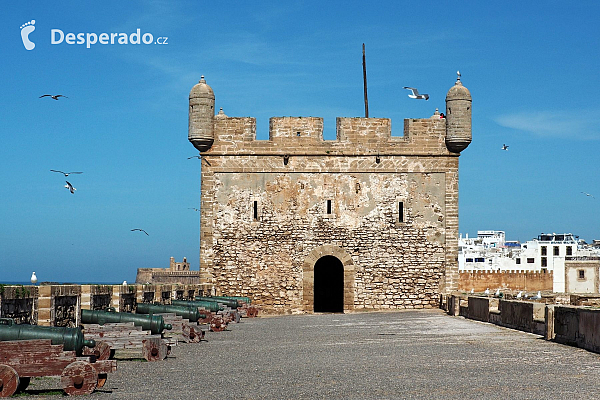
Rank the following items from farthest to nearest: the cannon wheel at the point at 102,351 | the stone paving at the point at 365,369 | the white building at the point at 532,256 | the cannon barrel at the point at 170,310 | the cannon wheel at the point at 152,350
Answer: the white building at the point at 532,256 → the cannon barrel at the point at 170,310 → the cannon wheel at the point at 152,350 → the cannon wheel at the point at 102,351 → the stone paving at the point at 365,369

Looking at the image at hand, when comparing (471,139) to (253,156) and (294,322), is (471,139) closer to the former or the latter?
(253,156)

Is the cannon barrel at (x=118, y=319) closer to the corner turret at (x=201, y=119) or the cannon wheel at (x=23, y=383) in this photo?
the cannon wheel at (x=23, y=383)

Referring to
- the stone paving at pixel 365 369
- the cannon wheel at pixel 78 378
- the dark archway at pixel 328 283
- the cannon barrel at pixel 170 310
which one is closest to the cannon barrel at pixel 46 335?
the cannon wheel at pixel 78 378

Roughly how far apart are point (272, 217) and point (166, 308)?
Answer: 9.73 meters

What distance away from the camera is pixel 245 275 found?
78.2ft

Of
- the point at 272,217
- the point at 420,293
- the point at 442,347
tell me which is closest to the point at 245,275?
the point at 272,217

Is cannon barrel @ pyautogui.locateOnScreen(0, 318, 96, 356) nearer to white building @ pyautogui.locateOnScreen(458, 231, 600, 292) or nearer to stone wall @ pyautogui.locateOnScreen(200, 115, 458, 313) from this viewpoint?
stone wall @ pyautogui.locateOnScreen(200, 115, 458, 313)

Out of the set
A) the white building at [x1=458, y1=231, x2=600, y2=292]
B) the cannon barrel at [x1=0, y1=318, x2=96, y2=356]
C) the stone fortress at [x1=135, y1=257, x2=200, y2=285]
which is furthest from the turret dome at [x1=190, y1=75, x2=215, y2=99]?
the white building at [x1=458, y1=231, x2=600, y2=292]

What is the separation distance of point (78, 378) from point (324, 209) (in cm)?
1655

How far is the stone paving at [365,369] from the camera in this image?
25.9 ft

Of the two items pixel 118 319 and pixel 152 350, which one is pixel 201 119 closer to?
pixel 118 319

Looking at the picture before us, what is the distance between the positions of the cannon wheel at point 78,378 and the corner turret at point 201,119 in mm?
16260

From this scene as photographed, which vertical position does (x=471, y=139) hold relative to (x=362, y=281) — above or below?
above

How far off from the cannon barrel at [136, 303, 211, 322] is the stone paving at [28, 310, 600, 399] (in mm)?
651
